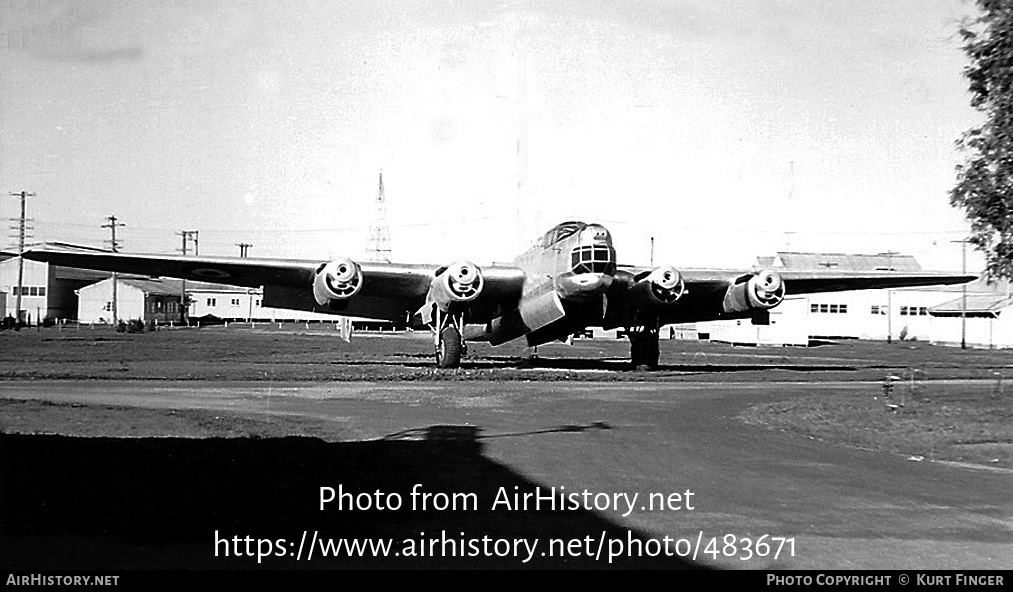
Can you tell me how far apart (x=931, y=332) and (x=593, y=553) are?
7426 cm

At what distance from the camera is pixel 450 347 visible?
29938mm

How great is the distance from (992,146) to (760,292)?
50.0 feet

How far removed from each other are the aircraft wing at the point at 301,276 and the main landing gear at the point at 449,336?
1.00 meters

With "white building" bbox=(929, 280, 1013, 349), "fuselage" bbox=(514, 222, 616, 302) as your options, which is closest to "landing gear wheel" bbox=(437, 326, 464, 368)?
"fuselage" bbox=(514, 222, 616, 302)

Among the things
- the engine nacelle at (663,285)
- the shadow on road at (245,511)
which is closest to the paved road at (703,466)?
the shadow on road at (245,511)

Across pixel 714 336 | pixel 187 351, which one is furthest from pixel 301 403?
pixel 714 336

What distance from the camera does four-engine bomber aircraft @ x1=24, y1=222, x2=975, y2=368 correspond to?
1089 inches

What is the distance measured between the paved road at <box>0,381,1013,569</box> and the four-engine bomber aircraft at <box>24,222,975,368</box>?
22.1 ft

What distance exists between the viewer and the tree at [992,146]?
1523 cm

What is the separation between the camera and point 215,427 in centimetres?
1407

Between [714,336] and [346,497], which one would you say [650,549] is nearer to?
[346,497]

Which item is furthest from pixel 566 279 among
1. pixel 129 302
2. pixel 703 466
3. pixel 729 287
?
pixel 129 302

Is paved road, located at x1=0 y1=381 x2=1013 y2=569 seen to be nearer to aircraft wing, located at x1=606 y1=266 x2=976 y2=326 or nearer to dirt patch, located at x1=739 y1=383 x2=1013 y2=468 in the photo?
dirt patch, located at x1=739 y1=383 x2=1013 y2=468

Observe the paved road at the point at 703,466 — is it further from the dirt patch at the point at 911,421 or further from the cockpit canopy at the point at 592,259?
the cockpit canopy at the point at 592,259
